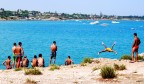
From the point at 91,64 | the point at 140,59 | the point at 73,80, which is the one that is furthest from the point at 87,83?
the point at 140,59

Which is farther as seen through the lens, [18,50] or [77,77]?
[18,50]

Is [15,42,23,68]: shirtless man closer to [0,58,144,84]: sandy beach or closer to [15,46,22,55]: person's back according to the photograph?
[15,46,22,55]: person's back

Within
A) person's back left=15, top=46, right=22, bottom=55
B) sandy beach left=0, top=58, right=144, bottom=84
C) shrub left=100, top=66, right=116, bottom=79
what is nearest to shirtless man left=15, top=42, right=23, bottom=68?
person's back left=15, top=46, right=22, bottom=55

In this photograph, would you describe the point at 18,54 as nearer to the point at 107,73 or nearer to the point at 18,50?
the point at 18,50

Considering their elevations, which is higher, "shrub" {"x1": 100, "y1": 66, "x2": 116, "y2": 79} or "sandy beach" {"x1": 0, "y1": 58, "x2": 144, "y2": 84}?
"shrub" {"x1": 100, "y1": 66, "x2": 116, "y2": 79}

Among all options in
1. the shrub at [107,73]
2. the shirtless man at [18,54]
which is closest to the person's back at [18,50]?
the shirtless man at [18,54]

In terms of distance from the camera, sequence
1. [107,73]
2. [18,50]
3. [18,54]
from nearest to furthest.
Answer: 1. [107,73]
2. [18,50]
3. [18,54]

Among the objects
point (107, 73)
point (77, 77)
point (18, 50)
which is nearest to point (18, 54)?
point (18, 50)

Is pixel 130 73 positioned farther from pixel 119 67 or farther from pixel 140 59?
pixel 140 59

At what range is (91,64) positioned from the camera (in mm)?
23750

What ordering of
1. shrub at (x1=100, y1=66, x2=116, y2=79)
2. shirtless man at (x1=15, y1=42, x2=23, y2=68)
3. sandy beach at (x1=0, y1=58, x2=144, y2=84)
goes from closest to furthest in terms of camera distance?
sandy beach at (x1=0, y1=58, x2=144, y2=84) → shrub at (x1=100, y1=66, x2=116, y2=79) → shirtless man at (x1=15, y1=42, x2=23, y2=68)

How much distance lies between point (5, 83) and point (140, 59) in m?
10.7

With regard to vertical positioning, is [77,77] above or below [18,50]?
below

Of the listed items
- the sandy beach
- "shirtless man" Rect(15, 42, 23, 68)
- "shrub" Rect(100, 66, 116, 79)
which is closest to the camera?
the sandy beach
